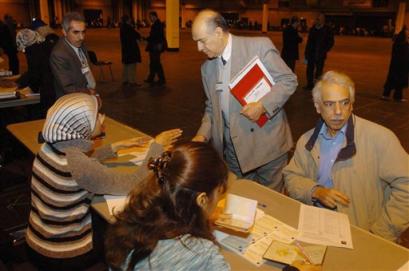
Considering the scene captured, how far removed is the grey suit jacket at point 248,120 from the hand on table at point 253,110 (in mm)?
46

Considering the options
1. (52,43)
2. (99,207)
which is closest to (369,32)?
(52,43)

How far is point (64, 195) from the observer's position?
1853 millimetres

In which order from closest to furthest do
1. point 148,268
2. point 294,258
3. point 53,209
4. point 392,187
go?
point 148,268
point 294,258
point 53,209
point 392,187

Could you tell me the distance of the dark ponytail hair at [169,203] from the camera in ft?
3.99

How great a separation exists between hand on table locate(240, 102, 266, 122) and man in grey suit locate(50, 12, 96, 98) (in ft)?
5.94

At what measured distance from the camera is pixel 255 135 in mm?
2564

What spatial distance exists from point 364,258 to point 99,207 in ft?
4.26

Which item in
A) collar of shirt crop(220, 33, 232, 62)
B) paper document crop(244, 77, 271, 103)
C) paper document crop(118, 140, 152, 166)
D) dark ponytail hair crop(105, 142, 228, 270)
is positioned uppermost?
collar of shirt crop(220, 33, 232, 62)

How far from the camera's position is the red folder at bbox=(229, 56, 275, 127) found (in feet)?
7.98

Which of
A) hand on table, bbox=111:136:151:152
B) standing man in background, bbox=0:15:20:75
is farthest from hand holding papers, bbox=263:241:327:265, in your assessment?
standing man in background, bbox=0:15:20:75

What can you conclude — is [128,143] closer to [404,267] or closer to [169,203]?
[169,203]

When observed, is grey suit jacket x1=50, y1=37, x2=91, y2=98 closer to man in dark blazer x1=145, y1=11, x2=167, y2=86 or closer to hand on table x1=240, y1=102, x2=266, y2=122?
hand on table x1=240, y1=102, x2=266, y2=122

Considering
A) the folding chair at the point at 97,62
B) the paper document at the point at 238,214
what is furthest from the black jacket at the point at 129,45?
the paper document at the point at 238,214

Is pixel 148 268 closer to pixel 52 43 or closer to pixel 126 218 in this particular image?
pixel 126 218
